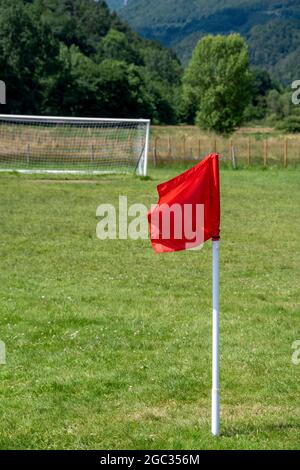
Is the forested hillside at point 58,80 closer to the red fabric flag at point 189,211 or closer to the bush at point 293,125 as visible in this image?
the bush at point 293,125

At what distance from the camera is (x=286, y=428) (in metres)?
5.74

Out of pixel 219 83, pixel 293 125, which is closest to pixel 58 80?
pixel 219 83

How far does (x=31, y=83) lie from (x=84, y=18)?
2168 inches

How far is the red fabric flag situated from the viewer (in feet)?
17.5

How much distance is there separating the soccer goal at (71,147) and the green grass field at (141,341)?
17617 mm

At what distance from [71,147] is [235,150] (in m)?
7.56

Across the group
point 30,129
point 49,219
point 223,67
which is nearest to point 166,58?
point 223,67

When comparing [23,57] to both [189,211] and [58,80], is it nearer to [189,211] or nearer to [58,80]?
[58,80]

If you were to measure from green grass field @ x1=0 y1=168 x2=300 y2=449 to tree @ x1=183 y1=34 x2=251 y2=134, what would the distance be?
64156 millimetres

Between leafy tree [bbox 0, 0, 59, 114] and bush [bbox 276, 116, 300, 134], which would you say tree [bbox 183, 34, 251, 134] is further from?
leafy tree [bbox 0, 0, 59, 114]

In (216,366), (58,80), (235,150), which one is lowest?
(235,150)

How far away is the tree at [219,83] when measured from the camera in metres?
80.3

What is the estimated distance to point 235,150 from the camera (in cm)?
3797

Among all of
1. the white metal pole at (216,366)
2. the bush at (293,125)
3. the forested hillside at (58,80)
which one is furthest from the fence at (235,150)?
the forested hillside at (58,80)
